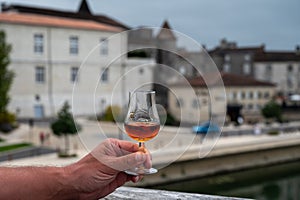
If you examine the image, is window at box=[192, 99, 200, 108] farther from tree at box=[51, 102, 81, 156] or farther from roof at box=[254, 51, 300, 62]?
roof at box=[254, 51, 300, 62]

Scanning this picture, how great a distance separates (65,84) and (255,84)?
14.2m

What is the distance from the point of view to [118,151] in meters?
1.94

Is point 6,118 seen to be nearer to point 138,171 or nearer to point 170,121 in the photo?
point 170,121

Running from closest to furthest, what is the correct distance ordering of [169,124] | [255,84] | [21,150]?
[169,124], [21,150], [255,84]

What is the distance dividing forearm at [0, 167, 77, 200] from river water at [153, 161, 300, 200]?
43.9 feet

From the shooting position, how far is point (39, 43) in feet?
84.3

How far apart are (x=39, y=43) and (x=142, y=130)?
80.9 ft

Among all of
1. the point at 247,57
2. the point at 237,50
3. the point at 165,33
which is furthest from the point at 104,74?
the point at 237,50

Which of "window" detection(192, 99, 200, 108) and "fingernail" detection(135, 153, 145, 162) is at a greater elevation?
"window" detection(192, 99, 200, 108)

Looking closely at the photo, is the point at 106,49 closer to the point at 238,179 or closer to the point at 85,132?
the point at 85,132

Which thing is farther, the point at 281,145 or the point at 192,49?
the point at 281,145

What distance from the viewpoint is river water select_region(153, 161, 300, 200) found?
16.0 metres

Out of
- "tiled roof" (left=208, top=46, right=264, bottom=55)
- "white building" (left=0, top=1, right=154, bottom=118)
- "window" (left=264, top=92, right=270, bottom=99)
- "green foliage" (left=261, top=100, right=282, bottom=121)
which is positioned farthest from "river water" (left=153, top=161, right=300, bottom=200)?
"tiled roof" (left=208, top=46, right=264, bottom=55)

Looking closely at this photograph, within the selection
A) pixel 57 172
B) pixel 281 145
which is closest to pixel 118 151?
pixel 57 172
